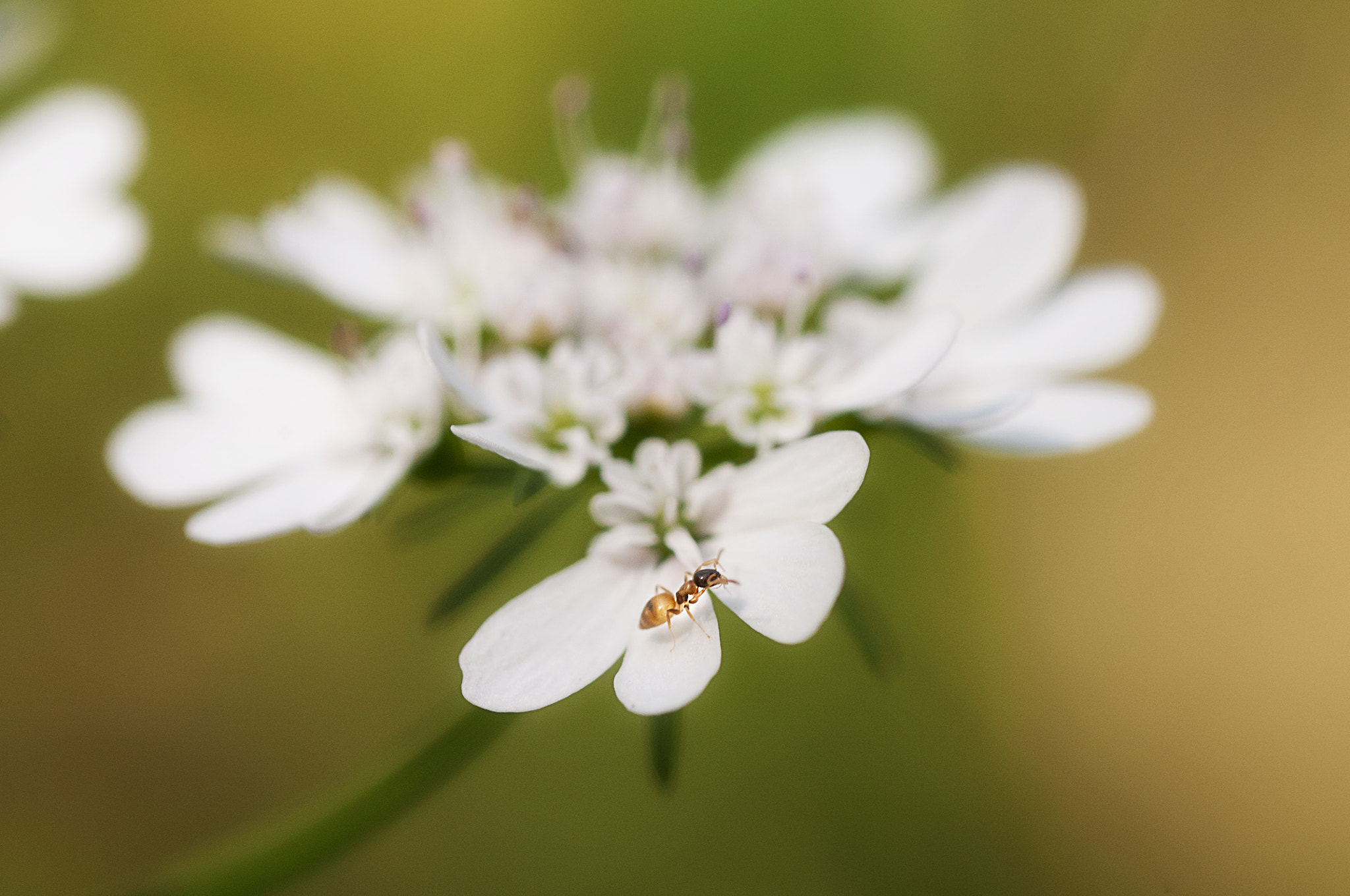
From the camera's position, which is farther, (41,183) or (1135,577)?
(1135,577)

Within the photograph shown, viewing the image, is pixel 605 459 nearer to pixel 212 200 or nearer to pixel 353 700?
pixel 353 700

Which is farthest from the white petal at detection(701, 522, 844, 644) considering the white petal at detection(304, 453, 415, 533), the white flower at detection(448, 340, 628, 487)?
the white petal at detection(304, 453, 415, 533)

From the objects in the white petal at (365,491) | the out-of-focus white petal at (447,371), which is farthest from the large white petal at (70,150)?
the out-of-focus white petal at (447,371)

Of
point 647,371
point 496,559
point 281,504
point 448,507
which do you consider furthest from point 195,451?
point 647,371

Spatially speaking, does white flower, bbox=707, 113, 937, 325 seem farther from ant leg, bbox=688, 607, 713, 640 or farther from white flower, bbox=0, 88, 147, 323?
white flower, bbox=0, 88, 147, 323

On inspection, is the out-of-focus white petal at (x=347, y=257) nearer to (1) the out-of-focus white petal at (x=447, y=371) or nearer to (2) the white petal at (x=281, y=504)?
(2) the white petal at (x=281, y=504)

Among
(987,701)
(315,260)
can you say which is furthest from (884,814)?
(315,260)
